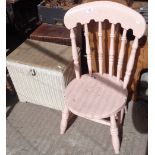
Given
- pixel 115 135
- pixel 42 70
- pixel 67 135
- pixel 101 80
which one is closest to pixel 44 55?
pixel 42 70

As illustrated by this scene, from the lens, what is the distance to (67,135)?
205 centimetres

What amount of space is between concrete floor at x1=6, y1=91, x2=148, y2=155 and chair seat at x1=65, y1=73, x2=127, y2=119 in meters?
0.39

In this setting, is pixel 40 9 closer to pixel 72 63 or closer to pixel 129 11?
pixel 72 63

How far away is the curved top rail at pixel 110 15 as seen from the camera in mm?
1521

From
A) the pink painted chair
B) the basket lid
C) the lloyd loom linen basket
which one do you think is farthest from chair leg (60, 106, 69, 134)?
the basket lid

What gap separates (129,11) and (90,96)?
1.86ft

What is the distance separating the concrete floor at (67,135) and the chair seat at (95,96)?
394 mm

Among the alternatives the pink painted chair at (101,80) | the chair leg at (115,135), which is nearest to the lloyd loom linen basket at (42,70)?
the pink painted chair at (101,80)

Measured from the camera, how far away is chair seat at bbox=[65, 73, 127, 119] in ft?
5.44

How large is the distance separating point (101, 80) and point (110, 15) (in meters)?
0.46

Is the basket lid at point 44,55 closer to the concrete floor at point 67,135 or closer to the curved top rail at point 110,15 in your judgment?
the curved top rail at point 110,15

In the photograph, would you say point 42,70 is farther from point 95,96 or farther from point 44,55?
point 95,96

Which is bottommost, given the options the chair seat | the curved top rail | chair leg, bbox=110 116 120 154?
chair leg, bbox=110 116 120 154

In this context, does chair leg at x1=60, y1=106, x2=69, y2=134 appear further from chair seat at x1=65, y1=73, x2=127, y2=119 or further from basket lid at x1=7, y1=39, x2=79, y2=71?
basket lid at x1=7, y1=39, x2=79, y2=71
